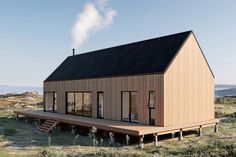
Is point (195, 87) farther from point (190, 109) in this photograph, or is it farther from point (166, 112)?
point (166, 112)

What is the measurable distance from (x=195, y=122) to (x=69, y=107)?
9.58 metres

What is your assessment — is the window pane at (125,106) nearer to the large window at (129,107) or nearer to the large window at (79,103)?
the large window at (129,107)

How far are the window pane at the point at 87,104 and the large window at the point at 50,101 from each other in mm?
4574

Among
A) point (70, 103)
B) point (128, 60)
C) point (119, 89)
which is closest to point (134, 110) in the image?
point (119, 89)

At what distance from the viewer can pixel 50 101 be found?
883 inches

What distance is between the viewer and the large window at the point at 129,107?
584 inches

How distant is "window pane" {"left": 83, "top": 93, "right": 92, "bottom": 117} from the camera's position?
17.7 meters

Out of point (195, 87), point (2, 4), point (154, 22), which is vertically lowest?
point (195, 87)

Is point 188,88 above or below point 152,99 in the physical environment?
above

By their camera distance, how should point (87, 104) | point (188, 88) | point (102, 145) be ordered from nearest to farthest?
point (102, 145) < point (188, 88) < point (87, 104)

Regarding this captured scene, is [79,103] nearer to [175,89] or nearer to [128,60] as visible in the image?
[128,60]

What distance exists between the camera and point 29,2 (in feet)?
64.0

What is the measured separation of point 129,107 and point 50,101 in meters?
9.83

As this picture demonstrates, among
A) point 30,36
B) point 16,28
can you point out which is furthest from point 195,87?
point 30,36
